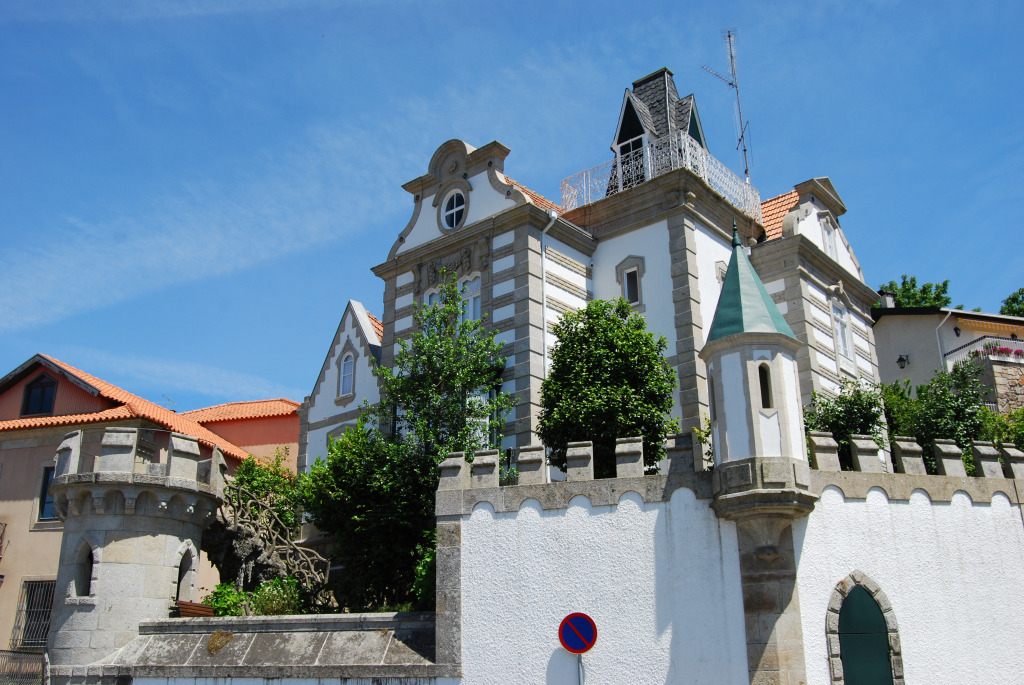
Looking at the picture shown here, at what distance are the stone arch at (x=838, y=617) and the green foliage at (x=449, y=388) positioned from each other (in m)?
8.29

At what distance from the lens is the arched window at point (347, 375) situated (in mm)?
27812

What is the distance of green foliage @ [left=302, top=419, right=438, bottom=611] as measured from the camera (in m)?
19.4

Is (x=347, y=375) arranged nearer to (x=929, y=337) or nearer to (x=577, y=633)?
(x=577, y=633)

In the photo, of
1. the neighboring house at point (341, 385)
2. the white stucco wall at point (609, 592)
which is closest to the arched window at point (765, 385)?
the white stucco wall at point (609, 592)

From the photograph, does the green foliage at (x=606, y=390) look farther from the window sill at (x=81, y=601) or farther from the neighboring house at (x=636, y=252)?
the window sill at (x=81, y=601)

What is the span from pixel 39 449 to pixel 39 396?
2.30 meters

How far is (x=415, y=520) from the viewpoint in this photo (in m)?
19.4

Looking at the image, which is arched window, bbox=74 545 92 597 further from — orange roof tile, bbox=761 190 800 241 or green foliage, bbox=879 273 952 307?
green foliage, bbox=879 273 952 307

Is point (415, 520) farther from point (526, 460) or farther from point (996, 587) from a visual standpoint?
point (996, 587)

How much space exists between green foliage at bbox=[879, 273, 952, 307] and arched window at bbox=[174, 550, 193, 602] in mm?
32451

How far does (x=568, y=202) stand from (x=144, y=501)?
533 inches

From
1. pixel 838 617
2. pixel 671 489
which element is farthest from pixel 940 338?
pixel 671 489

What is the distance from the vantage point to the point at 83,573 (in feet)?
57.0

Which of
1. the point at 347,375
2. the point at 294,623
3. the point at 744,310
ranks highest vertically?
the point at 347,375
